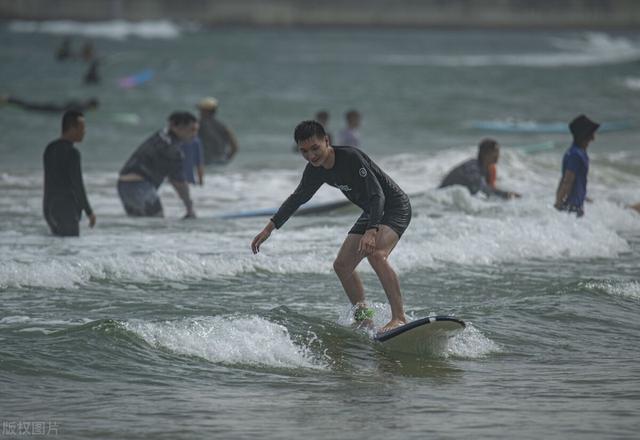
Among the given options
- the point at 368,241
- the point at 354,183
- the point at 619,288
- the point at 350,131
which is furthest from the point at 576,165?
the point at 350,131

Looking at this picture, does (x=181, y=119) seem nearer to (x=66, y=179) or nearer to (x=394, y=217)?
(x=66, y=179)

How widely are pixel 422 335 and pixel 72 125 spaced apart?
4955 mm

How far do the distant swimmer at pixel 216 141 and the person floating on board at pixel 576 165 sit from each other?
7511mm

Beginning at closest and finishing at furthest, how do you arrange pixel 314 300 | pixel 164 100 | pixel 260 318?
pixel 260 318 < pixel 314 300 < pixel 164 100

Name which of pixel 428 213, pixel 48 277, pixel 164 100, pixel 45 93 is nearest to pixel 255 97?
pixel 164 100

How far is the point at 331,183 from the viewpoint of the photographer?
8117mm

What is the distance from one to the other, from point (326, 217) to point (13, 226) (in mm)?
3781

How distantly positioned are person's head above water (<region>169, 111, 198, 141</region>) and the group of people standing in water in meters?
0.01

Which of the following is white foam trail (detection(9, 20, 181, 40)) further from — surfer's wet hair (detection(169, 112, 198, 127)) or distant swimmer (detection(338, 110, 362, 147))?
surfer's wet hair (detection(169, 112, 198, 127))

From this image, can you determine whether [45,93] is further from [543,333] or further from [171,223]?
[543,333]

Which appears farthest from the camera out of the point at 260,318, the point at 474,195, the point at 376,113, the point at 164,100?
the point at 164,100

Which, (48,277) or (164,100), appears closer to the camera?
(48,277)

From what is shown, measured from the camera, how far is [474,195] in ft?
49.5

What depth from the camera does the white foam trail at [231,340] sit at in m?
8.07
